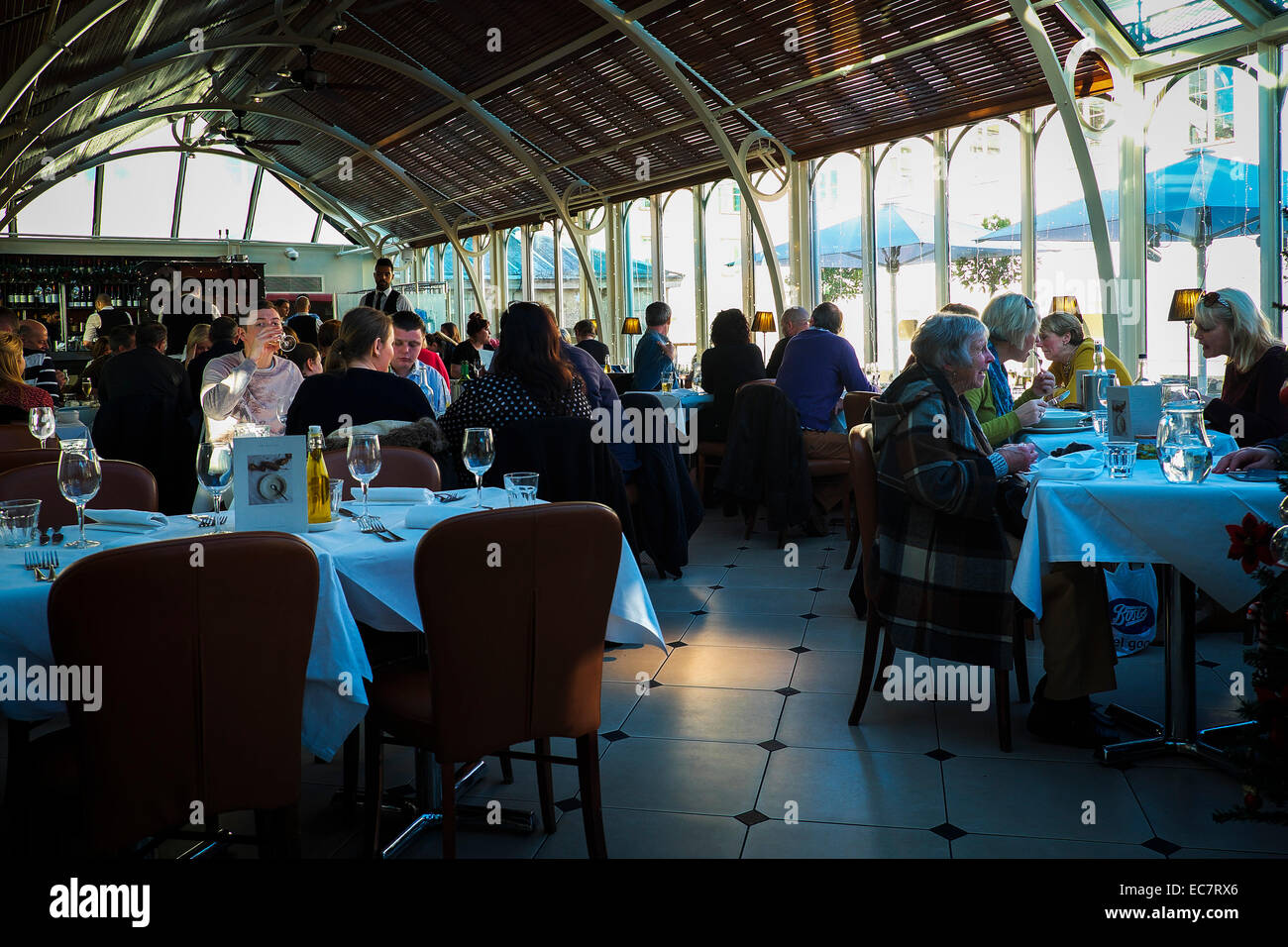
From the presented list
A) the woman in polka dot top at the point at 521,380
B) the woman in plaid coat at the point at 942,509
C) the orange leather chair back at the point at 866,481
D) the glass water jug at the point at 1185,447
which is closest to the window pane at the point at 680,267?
the woman in polka dot top at the point at 521,380

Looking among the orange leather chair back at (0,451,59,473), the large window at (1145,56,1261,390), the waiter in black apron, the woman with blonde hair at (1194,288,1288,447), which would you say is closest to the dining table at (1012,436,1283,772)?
the woman with blonde hair at (1194,288,1288,447)

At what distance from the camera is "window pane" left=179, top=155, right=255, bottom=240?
21484mm

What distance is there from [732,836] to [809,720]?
2.94ft

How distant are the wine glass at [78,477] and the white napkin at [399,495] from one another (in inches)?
28.5

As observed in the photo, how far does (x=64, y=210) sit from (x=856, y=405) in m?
19.9

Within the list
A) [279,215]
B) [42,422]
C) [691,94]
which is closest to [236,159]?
[279,215]

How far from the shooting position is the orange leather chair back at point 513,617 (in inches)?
82.5

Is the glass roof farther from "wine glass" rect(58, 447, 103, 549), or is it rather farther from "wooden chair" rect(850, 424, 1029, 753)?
"wine glass" rect(58, 447, 103, 549)

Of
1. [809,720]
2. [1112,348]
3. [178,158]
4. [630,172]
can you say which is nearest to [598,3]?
[630,172]

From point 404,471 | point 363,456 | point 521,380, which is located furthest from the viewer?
point 521,380

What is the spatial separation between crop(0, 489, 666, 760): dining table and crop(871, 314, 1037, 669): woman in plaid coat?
1032 millimetres

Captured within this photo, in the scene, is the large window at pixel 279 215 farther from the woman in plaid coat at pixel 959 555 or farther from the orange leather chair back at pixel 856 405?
the woman in plaid coat at pixel 959 555

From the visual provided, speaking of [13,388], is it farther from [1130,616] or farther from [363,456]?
[1130,616]

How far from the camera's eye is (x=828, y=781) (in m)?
3.00
